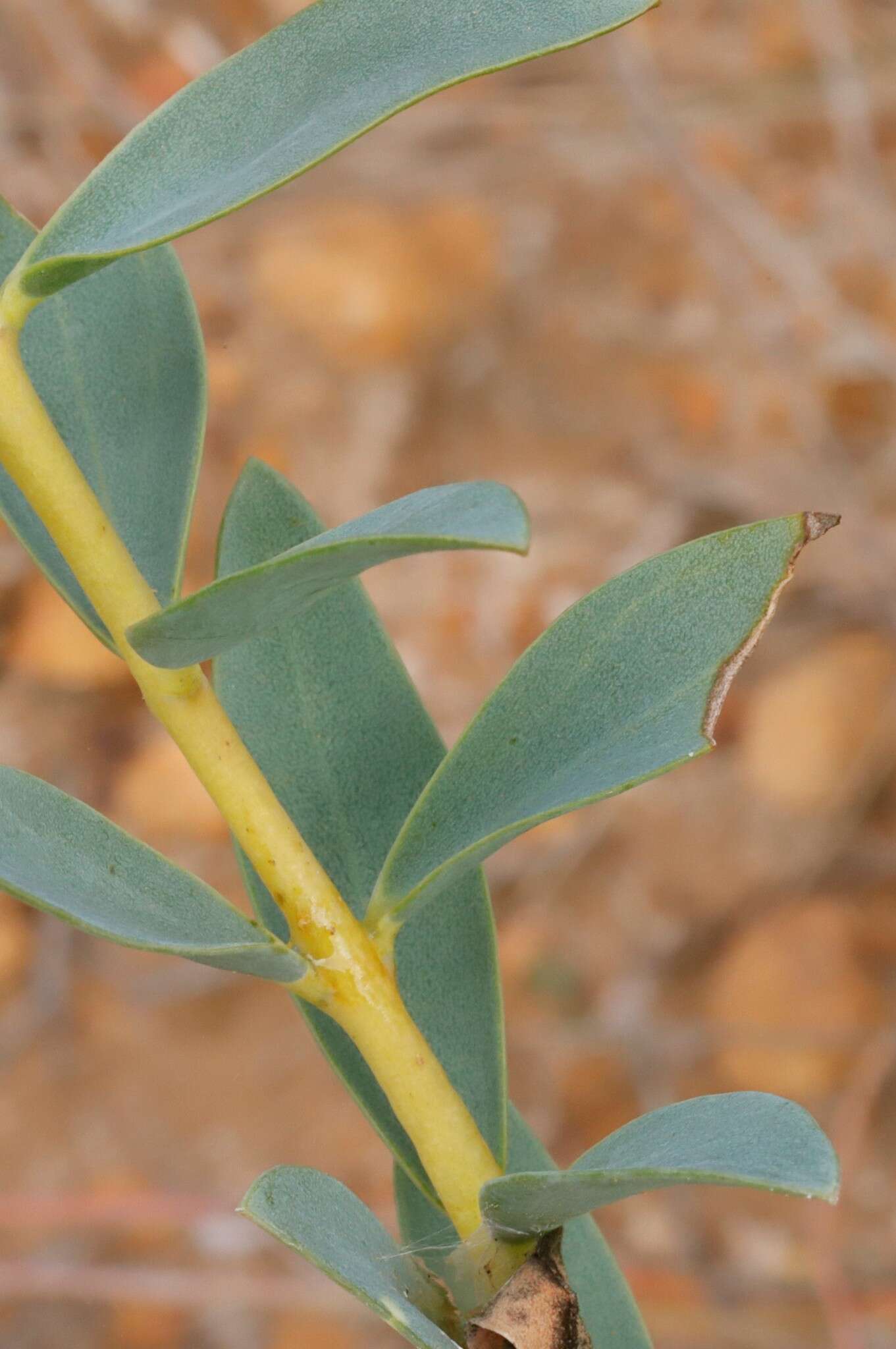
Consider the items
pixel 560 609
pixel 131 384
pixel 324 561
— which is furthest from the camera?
pixel 560 609

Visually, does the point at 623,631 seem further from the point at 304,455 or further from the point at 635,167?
the point at 635,167

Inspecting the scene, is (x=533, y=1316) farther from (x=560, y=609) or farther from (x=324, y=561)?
(x=560, y=609)

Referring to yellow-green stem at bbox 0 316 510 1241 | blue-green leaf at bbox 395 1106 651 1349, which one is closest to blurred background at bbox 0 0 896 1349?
blue-green leaf at bbox 395 1106 651 1349

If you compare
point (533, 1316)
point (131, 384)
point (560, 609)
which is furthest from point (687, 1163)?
point (560, 609)

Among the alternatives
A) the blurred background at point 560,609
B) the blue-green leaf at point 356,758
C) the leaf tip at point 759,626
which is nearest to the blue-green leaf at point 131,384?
the blue-green leaf at point 356,758

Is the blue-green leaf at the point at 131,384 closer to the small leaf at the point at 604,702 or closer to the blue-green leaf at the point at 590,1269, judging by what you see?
the small leaf at the point at 604,702

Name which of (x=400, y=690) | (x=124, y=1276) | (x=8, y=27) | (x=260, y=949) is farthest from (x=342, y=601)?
(x=8, y=27)
